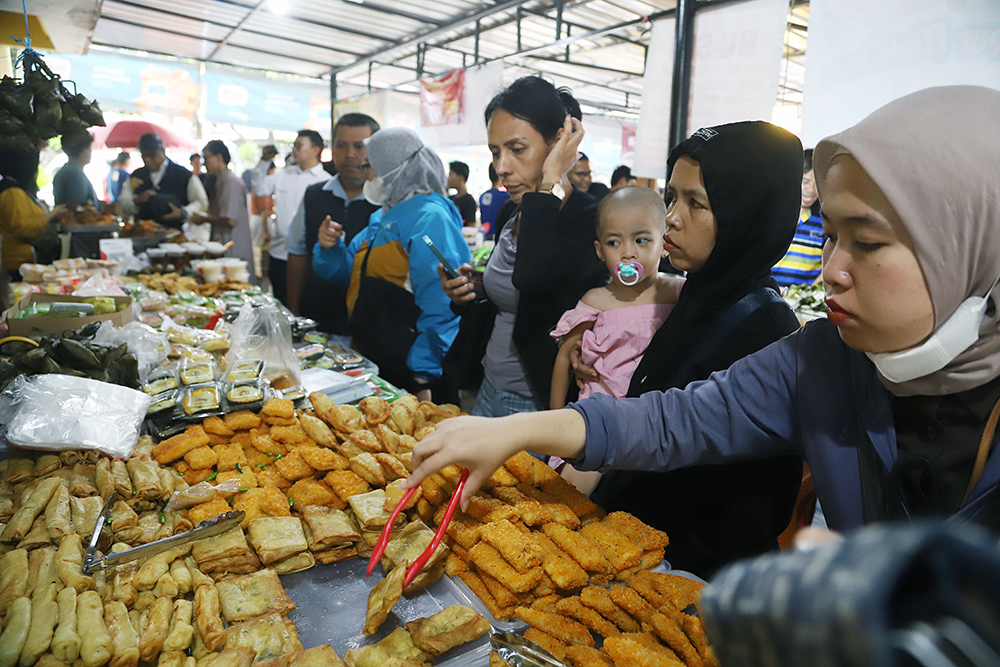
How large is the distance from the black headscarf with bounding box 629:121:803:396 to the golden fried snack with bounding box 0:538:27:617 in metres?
1.78

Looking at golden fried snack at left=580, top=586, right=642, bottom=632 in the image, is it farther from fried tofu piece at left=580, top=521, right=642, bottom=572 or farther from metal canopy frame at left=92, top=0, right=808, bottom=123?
metal canopy frame at left=92, top=0, right=808, bottom=123

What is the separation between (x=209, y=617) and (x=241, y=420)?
40.1 inches

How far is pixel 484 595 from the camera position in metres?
1.37

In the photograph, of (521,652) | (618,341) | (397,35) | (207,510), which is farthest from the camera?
(397,35)

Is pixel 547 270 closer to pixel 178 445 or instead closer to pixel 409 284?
pixel 409 284

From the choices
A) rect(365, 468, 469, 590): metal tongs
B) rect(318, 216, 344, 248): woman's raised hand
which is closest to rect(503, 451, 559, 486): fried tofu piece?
rect(365, 468, 469, 590): metal tongs

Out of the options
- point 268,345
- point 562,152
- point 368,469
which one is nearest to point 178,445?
point 368,469

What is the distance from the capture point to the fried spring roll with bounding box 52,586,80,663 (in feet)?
3.71

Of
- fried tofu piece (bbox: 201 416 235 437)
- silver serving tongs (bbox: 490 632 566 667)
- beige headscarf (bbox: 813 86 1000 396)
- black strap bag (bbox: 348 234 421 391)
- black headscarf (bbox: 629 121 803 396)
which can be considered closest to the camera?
beige headscarf (bbox: 813 86 1000 396)

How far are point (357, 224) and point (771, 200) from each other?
368cm

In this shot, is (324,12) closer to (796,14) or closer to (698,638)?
(796,14)

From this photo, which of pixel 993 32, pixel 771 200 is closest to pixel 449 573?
pixel 771 200

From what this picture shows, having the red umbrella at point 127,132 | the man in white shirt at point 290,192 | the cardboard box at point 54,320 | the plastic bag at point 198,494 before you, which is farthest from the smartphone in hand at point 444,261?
the red umbrella at point 127,132

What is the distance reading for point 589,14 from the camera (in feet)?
26.5
